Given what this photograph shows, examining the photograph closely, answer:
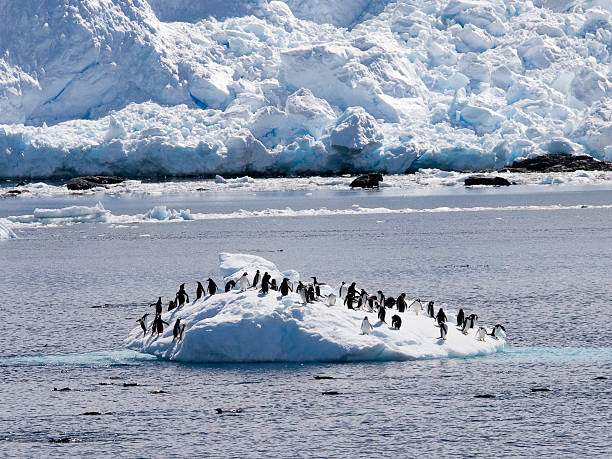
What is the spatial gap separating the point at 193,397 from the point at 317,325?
3121 mm

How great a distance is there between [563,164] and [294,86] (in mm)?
24280

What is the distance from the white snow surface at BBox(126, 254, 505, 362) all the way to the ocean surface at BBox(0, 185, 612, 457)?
324 mm

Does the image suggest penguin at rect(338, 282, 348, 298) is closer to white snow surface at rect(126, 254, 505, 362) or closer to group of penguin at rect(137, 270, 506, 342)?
group of penguin at rect(137, 270, 506, 342)

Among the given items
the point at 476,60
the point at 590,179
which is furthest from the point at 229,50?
the point at 590,179

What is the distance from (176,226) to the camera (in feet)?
164

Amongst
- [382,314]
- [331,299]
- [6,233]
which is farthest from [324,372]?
[6,233]

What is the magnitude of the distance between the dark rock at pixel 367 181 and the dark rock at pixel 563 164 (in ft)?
43.6

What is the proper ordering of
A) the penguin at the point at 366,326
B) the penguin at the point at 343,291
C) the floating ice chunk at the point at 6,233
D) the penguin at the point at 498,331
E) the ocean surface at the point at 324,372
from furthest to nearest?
1. the floating ice chunk at the point at 6,233
2. the penguin at the point at 343,291
3. the penguin at the point at 498,331
4. the penguin at the point at 366,326
5. the ocean surface at the point at 324,372

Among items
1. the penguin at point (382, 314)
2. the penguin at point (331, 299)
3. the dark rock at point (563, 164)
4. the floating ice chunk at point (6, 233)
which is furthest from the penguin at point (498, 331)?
the dark rock at point (563, 164)

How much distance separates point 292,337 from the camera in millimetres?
16719

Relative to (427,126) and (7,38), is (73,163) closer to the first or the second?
(7,38)

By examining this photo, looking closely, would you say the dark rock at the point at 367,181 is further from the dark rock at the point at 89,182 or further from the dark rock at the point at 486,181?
the dark rock at the point at 89,182

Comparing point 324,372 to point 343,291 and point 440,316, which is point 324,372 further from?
point 343,291

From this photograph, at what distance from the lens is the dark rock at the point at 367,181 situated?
75.0 m
